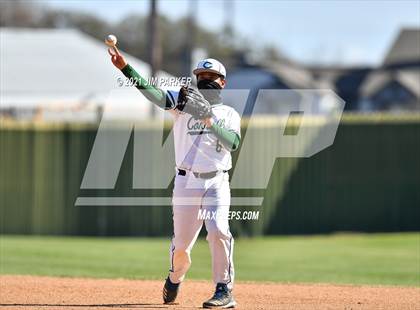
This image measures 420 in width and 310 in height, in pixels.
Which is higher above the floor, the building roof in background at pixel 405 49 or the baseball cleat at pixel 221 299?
the building roof in background at pixel 405 49

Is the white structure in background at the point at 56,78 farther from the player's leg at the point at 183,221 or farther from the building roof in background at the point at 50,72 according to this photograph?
the player's leg at the point at 183,221

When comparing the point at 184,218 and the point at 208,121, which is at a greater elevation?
the point at 208,121

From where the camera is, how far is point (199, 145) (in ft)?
29.8

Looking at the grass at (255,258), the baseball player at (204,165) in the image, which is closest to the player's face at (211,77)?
the baseball player at (204,165)

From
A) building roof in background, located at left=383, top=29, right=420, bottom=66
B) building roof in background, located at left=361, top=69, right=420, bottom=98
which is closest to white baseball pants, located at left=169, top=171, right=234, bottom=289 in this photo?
building roof in background, located at left=361, top=69, right=420, bottom=98

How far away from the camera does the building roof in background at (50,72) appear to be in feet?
98.8

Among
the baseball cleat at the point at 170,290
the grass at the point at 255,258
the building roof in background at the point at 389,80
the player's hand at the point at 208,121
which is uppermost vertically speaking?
the building roof in background at the point at 389,80

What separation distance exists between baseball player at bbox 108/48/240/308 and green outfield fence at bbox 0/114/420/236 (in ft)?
34.7

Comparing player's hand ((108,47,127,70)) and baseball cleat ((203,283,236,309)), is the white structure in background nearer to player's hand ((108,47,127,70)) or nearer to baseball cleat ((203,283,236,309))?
player's hand ((108,47,127,70))

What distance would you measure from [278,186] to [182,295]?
33.9ft

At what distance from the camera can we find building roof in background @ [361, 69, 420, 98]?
52.7 metres

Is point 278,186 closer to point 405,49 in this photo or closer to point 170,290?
point 170,290

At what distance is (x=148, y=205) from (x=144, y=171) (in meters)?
0.77

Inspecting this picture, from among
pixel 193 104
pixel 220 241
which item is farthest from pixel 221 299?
pixel 193 104
